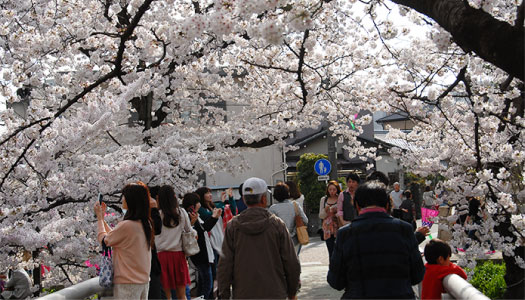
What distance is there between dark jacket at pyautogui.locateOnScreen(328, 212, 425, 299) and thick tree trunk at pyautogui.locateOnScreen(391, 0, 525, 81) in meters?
1.27

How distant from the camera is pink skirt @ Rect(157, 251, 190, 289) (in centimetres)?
724

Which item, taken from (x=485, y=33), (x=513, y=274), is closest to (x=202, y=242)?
(x=513, y=274)

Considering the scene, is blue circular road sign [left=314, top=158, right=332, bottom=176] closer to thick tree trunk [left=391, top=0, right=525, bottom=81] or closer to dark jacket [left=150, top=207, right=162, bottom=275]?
dark jacket [left=150, top=207, right=162, bottom=275]

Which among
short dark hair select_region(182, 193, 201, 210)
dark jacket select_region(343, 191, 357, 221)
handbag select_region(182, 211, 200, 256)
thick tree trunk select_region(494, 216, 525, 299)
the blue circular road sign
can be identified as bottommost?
thick tree trunk select_region(494, 216, 525, 299)

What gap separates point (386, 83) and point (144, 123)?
5714mm

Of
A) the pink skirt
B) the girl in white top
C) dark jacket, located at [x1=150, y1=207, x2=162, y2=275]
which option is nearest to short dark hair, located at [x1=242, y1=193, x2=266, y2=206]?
dark jacket, located at [x1=150, y1=207, x2=162, y2=275]

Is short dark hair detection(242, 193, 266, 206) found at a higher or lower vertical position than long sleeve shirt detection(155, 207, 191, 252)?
higher

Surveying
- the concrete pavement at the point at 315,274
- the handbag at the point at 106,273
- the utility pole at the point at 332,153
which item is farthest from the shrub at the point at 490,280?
the utility pole at the point at 332,153

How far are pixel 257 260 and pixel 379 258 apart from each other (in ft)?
3.65

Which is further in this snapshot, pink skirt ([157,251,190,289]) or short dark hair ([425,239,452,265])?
pink skirt ([157,251,190,289])

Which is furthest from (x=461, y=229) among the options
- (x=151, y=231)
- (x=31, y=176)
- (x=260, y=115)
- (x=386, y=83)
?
(x=260, y=115)

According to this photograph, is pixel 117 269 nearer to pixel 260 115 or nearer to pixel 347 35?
pixel 347 35

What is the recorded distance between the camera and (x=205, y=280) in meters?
8.08

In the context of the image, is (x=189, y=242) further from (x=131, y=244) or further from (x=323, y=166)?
(x=323, y=166)
